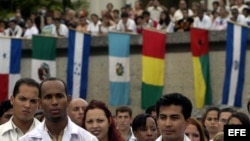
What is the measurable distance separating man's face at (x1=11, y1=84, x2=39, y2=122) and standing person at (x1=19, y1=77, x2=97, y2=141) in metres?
1.09

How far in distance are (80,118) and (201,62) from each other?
11805 millimetres

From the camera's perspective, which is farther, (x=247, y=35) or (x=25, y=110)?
(x=247, y=35)

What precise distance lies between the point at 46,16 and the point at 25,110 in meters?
21.3

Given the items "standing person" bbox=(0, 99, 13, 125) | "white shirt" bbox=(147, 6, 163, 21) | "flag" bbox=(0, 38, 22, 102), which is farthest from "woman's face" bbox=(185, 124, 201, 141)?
"white shirt" bbox=(147, 6, 163, 21)

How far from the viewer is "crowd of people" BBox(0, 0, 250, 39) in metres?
26.5

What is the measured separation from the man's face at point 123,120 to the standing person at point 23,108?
11.6 feet

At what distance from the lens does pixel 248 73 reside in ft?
78.7

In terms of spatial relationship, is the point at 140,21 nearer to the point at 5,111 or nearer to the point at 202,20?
the point at 202,20

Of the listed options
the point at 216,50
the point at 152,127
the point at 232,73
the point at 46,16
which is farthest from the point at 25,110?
the point at 46,16

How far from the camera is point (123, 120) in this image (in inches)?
555

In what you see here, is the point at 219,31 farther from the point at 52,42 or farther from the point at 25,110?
the point at 25,110

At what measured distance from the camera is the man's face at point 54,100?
30.2ft

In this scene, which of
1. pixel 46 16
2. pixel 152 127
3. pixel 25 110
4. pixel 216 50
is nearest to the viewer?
pixel 25 110

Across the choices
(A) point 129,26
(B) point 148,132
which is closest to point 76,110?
(B) point 148,132
